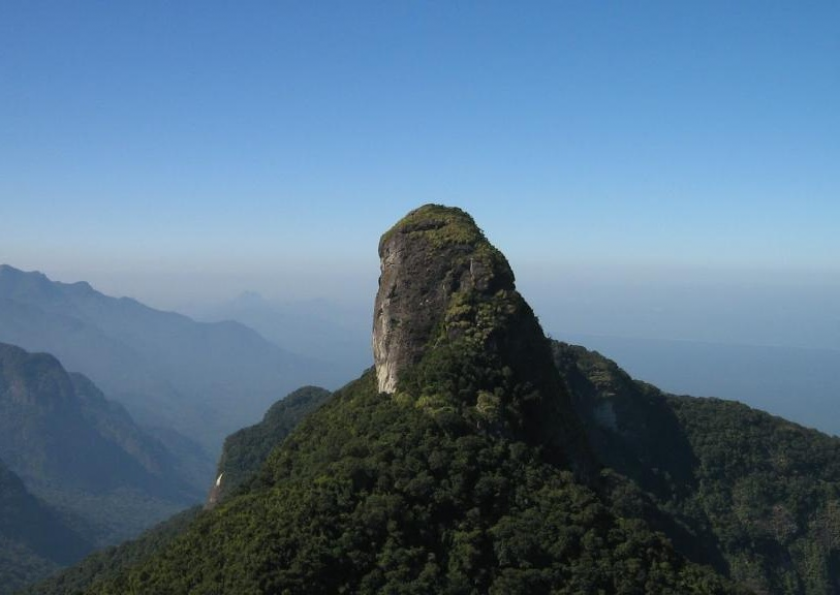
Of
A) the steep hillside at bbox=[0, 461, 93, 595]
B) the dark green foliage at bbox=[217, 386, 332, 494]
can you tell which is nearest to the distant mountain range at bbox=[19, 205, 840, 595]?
the dark green foliage at bbox=[217, 386, 332, 494]

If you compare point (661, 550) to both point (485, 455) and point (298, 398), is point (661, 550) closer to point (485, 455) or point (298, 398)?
point (485, 455)

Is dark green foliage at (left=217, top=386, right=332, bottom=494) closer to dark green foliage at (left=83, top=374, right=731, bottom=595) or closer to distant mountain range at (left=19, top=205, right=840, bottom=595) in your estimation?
distant mountain range at (left=19, top=205, right=840, bottom=595)

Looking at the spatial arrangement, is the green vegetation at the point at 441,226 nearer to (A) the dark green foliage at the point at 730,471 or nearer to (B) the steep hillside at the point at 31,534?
(A) the dark green foliage at the point at 730,471

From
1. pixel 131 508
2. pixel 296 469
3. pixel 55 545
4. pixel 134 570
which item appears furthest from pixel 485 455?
pixel 131 508

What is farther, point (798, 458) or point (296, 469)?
point (798, 458)

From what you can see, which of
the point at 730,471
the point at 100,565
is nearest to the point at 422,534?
the point at 730,471

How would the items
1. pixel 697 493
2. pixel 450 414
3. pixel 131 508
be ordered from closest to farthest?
pixel 450 414 < pixel 697 493 < pixel 131 508

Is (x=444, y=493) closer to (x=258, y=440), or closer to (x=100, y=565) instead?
(x=258, y=440)
